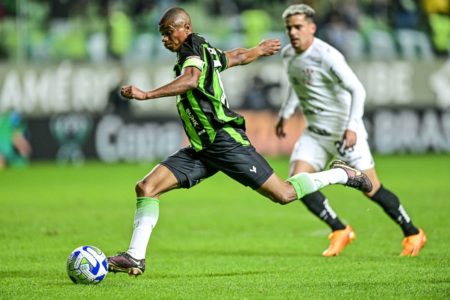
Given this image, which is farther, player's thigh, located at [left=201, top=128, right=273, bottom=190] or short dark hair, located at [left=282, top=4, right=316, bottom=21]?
short dark hair, located at [left=282, top=4, right=316, bottom=21]

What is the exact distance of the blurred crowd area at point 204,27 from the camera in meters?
21.5

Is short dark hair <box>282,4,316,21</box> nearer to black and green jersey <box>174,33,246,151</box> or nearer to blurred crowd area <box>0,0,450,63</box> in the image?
black and green jersey <box>174,33,246,151</box>

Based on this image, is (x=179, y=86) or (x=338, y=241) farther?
(x=338, y=241)

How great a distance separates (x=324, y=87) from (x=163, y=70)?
40.6ft

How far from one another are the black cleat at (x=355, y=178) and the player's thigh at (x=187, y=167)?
4.05 ft

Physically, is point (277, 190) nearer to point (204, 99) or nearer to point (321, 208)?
point (204, 99)

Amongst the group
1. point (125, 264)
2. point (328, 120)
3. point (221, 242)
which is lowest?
point (221, 242)

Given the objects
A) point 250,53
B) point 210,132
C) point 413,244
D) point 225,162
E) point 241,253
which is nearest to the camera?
point 210,132

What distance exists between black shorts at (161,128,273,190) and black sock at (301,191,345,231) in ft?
5.39

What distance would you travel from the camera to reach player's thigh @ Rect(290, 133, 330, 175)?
9.99 meters

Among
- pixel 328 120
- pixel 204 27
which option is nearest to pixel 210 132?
pixel 328 120

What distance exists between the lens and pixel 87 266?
7566mm

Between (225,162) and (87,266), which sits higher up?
(225,162)

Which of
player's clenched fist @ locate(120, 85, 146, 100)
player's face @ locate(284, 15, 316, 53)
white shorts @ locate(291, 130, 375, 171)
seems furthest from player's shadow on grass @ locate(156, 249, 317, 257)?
player's clenched fist @ locate(120, 85, 146, 100)
